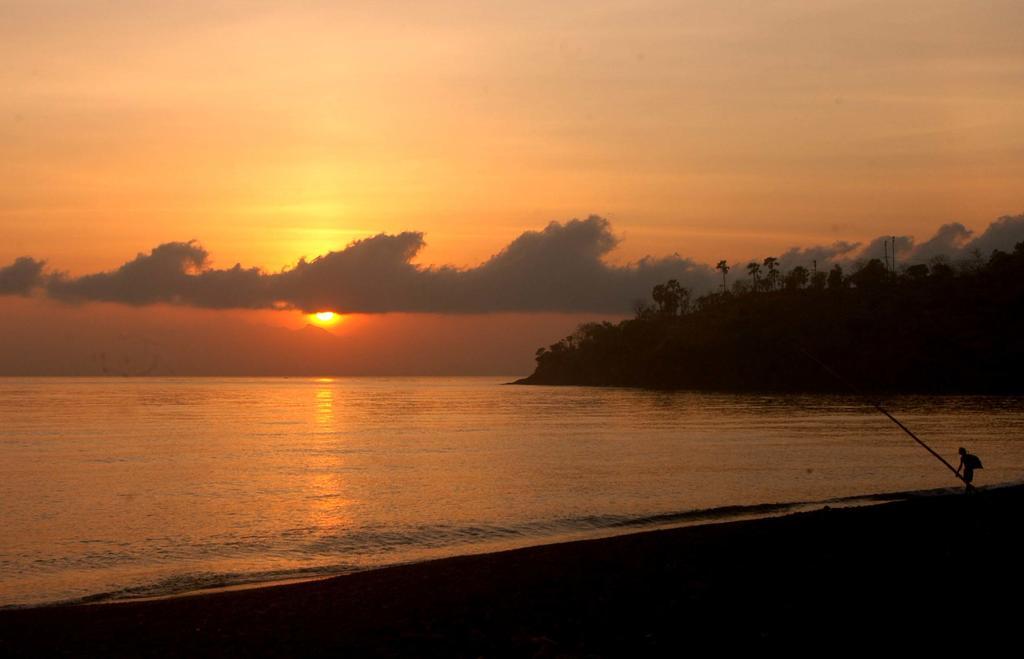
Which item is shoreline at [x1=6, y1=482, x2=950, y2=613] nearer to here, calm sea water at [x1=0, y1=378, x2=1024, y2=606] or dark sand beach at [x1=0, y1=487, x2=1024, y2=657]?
calm sea water at [x1=0, y1=378, x2=1024, y2=606]

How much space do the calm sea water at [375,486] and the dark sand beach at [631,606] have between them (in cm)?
538

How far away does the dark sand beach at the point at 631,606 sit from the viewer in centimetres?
1259

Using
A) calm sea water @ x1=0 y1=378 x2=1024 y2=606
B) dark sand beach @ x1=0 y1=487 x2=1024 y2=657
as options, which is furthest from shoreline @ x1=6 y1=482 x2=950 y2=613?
dark sand beach @ x1=0 y1=487 x2=1024 y2=657

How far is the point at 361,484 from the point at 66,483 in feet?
47.1

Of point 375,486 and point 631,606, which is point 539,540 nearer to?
point 631,606

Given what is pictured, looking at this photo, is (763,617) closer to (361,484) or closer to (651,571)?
(651,571)

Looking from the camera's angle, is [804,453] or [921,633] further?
[804,453]

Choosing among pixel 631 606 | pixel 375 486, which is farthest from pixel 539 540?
pixel 375 486

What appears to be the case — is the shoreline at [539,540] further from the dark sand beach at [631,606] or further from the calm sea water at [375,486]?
the dark sand beach at [631,606]

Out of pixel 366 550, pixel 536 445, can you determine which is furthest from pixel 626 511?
pixel 536 445

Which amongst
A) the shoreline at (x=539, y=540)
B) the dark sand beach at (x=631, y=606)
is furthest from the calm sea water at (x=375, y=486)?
the dark sand beach at (x=631, y=606)

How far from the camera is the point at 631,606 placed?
47.6 feet

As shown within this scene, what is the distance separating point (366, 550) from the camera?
2664cm

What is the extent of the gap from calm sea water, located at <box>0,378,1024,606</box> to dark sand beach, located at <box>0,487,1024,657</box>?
5385 millimetres
